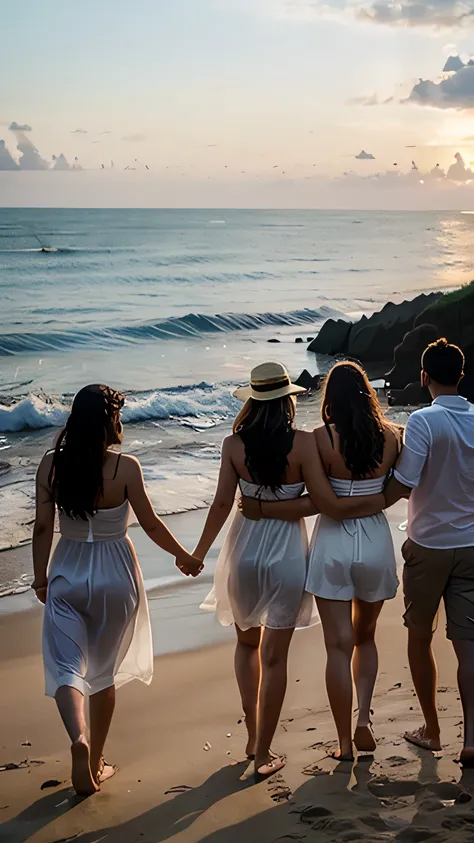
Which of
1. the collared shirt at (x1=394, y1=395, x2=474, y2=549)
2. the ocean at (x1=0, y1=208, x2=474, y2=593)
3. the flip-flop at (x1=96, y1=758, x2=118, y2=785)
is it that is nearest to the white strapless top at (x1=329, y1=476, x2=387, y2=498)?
the collared shirt at (x1=394, y1=395, x2=474, y2=549)

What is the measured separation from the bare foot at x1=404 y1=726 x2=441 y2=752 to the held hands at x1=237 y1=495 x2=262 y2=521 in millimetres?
1156

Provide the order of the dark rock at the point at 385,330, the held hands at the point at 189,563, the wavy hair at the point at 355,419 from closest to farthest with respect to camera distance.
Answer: the wavy hair at the point at 355,419, the held hands at the point at 189,563, the dark rock at the point at 385,330

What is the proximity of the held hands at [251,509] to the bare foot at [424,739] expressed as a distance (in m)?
1.16

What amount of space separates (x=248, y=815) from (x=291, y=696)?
1.36 metres

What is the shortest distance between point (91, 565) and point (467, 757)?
5.51 ft

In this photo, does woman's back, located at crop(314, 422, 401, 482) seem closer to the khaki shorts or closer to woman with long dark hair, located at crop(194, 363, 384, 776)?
woman with long dark hair, located at crop(194, 363, 384, 776)

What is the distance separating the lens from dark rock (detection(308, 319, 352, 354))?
2189cm

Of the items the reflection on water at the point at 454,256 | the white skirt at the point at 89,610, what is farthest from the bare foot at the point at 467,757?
the reflection on water at the point at 454,256

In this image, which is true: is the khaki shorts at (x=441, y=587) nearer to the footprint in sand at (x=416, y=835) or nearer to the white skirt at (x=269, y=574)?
the white skirt at (x=269, y=574)

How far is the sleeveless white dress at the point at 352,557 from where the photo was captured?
3.71 m

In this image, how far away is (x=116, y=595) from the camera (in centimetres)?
366

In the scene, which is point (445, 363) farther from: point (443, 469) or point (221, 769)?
point (221, 769)

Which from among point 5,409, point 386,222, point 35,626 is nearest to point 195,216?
point 386,222

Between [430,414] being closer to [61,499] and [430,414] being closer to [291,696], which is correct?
[61,499]
